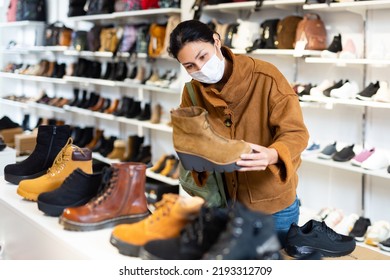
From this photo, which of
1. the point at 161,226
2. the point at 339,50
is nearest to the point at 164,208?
the point at 161,226

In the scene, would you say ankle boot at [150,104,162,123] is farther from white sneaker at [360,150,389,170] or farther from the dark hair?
the dark hair

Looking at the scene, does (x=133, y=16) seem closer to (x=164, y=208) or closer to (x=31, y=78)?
(x=31, y=78)

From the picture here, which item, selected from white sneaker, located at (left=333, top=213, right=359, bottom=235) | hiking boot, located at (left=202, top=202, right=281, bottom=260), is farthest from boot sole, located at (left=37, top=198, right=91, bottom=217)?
white sneaker, located at (left=333, top=213, right=359, bottom=235)

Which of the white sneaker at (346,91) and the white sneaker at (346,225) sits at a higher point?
the white sneaker at (346,91)

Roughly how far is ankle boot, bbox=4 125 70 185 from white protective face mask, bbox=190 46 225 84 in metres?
0.56

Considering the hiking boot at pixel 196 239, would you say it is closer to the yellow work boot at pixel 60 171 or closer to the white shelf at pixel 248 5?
the yellow work boot at pixel 60 171

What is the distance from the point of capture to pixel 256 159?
58.2 inches

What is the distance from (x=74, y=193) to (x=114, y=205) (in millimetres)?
170

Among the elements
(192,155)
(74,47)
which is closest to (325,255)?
(192,155)

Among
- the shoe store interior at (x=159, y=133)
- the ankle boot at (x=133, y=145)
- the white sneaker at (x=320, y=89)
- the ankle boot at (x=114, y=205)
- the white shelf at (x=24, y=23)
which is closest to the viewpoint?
the shoe store interior at (x=159, y=133)

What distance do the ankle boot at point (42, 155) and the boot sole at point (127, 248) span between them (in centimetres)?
77

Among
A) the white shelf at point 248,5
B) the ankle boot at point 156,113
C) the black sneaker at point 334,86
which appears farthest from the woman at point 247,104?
the ankle boot at point 156,113

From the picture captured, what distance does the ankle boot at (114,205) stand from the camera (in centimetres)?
143
